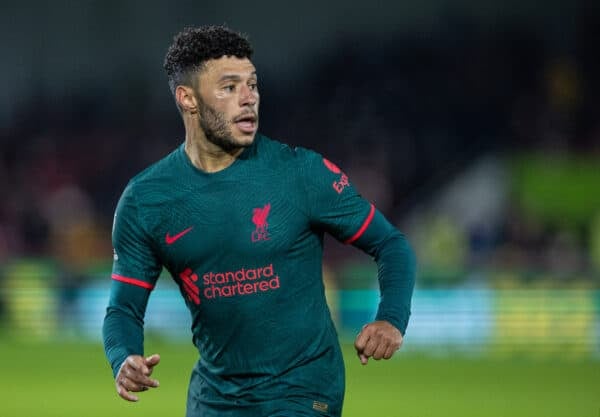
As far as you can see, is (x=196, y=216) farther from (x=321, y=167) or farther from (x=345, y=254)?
(x=345, y=254)

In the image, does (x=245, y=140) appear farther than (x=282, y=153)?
No

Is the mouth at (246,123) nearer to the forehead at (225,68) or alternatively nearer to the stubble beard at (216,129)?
the stubble beard at (216,129)

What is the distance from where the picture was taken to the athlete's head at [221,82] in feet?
14.6

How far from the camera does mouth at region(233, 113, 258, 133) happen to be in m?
4.43

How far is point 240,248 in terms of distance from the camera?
443 centimetres

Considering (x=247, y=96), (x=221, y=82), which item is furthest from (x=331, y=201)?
(x=221, y=82)

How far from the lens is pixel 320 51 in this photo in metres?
21.2

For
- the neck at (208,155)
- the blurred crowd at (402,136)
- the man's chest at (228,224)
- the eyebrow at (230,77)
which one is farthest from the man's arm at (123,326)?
the blurred crowd at (402,136)

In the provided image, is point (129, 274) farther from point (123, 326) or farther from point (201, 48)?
point (201, 48)

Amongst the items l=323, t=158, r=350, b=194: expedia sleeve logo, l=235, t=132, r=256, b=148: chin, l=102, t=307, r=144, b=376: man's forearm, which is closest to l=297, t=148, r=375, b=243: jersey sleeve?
l=323, t=158, r=350, b=194: expedia sleeve logo

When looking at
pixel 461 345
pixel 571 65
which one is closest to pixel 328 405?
pixel 461 345

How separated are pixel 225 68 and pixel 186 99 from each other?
A: 0.73 feet

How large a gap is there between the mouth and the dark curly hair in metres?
0.25

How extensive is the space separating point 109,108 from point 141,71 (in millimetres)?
941
